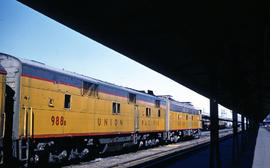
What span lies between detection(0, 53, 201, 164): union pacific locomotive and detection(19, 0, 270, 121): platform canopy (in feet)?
16.6

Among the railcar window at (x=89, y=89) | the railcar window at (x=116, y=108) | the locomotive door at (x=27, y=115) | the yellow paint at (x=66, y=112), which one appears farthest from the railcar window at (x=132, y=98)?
the locomotive door at (x=27, y=115)

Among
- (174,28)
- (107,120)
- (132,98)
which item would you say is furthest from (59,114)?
(174,28)

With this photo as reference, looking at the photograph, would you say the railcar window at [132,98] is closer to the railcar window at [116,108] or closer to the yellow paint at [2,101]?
the railcar window at [116,108]

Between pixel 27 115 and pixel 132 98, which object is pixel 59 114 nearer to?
pixel 27 115

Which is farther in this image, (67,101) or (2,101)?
(67,101)

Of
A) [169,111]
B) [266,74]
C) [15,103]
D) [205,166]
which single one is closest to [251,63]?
[266,74]

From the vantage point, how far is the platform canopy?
4672mm

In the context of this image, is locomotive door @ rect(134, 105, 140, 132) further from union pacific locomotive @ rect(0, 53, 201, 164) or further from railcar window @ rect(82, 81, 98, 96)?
railcar window @ rect(82, 81, 98, 96)

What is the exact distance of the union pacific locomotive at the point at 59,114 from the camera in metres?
9.61

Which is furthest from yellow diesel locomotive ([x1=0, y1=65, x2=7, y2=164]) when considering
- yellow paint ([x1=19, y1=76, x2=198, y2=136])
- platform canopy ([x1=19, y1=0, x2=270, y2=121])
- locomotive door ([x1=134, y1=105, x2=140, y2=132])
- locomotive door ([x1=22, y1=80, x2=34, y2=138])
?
locomotive door ([x1=134, y1=105, x2=140, y2=132])

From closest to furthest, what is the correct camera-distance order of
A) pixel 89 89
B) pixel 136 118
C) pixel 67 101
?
pixel 67 101, pixel 89 89, pixel 136 118

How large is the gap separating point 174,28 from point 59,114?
7.62 metres

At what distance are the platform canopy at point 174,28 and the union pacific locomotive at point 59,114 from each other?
5063mm

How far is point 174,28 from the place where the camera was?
18.5 feet
